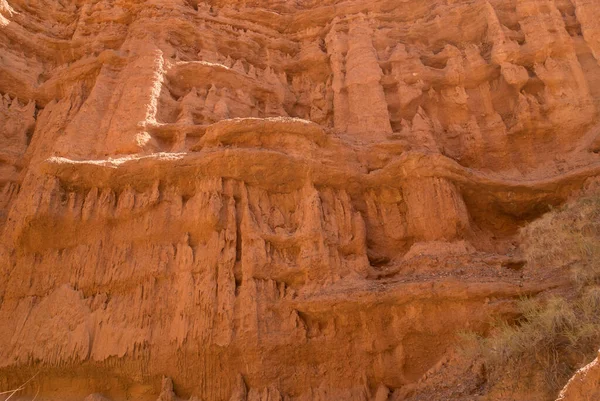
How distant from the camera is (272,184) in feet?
40.3

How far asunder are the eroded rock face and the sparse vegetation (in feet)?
2.16

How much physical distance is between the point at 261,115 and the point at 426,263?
758 centimetres

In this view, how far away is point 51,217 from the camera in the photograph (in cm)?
1129

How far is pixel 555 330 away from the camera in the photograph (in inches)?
284

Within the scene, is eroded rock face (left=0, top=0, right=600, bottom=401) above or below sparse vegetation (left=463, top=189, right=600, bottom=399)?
above

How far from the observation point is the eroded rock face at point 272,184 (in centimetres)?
974

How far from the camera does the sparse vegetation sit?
6.77 metres

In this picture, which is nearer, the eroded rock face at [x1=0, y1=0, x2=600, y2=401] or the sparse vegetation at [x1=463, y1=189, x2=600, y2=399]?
the sparse vegetation at [x1=463, y1=189, x2=600, y2=399]

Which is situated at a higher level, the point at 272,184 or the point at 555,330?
the point at 272,184

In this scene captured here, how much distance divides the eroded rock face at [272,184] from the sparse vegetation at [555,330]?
0.66 metres

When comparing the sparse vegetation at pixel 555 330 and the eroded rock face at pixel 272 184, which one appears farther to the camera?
the eroded rock face at pixel 272 184

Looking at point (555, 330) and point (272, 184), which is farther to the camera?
point (272, 184)

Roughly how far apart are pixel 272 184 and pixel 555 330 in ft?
23.1

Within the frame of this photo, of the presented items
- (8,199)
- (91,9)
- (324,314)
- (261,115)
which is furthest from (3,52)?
(324,314)
